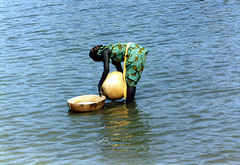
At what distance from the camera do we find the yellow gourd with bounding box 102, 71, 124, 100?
9.45m

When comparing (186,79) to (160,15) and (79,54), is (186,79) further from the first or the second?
(160,15)

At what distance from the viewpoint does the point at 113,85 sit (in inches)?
373

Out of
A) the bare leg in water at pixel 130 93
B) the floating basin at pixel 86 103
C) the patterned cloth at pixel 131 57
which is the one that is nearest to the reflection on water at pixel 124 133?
the bare leg in water at pixel 130 93

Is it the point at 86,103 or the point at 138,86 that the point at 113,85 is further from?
the point at 138,86

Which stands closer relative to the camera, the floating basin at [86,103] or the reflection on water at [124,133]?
the reflection on water at [124,133]

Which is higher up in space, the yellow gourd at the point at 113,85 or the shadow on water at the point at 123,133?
the yellow gourd at the point at 113,85

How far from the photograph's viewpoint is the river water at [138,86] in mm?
7559

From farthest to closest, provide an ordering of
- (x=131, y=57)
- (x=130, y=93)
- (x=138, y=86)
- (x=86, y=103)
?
1. (x=138, y=86)
2. (x=130, y=93)
3. (x=86, y=103)
4. (x=131, y=57)

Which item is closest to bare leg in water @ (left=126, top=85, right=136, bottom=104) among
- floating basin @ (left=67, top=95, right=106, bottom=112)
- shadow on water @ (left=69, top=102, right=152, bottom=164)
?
shadow on water @ (left=69, top=102, right=152, bottom=164)

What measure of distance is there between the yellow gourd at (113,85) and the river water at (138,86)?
0.29 metres

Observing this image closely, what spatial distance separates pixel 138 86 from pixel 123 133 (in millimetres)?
2831

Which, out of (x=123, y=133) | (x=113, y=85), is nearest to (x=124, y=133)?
(x=123, y=133)

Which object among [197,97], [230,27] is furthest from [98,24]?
[197,97]

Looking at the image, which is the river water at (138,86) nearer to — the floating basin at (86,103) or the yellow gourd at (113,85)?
the floating basin at (86,103)
